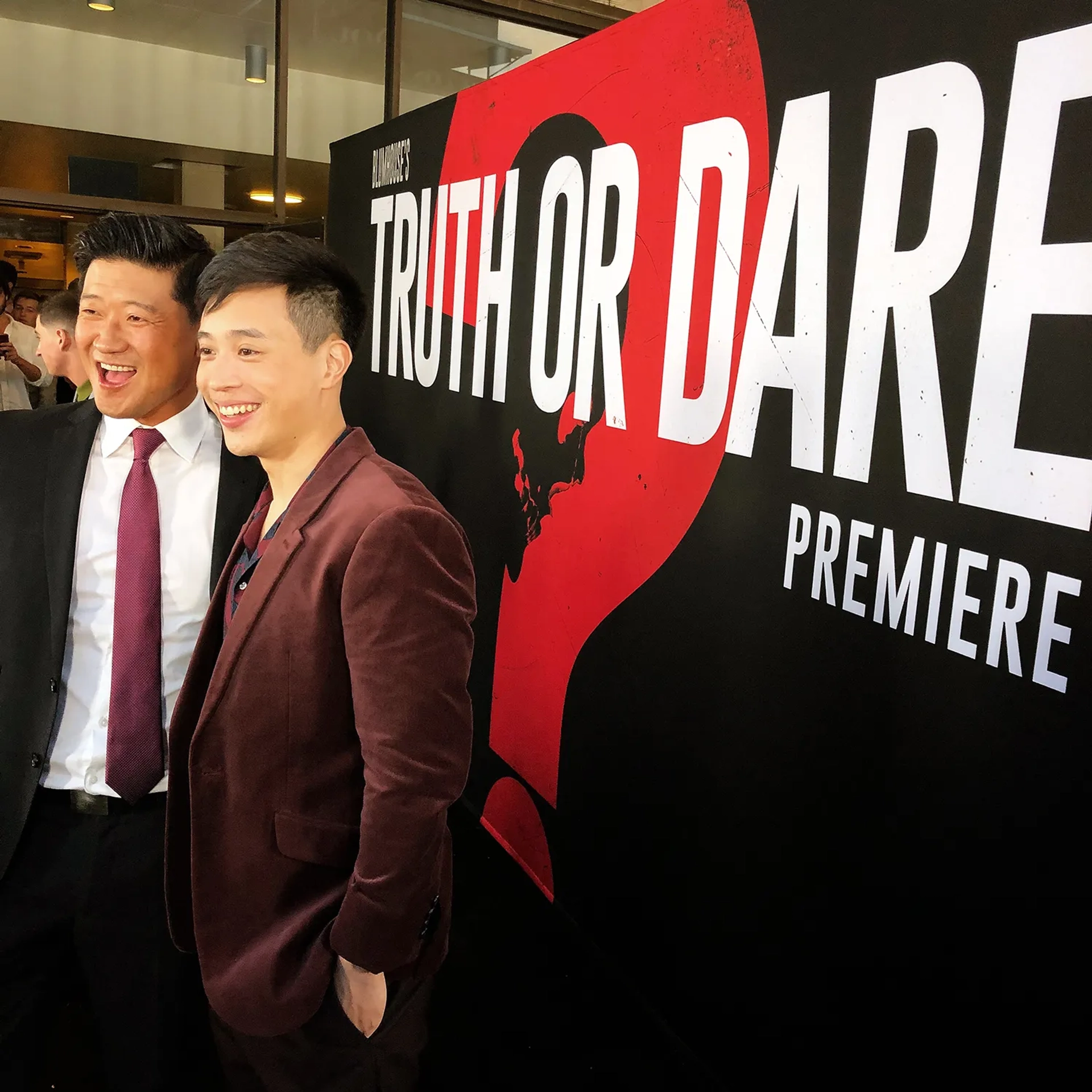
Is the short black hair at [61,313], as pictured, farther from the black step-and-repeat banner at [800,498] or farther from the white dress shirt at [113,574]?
the white dress shirt at [113,574]

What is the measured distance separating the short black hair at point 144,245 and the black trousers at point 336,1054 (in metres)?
1.15

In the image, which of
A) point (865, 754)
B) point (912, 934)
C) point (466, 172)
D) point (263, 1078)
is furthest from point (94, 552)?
point (466, 172)

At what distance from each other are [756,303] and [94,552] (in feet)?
4.47

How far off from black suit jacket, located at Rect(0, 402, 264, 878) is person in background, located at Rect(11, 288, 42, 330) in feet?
11.8

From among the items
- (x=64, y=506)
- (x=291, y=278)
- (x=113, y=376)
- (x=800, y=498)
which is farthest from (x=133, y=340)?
(x=800, y=498)

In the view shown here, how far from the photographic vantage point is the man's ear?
1479 mm

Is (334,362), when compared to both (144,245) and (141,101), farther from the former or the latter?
(141,101)

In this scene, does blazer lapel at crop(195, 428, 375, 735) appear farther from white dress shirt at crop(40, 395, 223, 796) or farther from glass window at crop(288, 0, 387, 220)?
glass window at crop(288, 0, 387, 220)

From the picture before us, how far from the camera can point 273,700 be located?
1.30 m

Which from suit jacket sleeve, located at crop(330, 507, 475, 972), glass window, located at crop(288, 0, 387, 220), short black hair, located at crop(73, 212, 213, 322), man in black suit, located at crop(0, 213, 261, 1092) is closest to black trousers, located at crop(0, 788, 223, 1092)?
man in black suit, located at crop(0, 213, 261, 1092)

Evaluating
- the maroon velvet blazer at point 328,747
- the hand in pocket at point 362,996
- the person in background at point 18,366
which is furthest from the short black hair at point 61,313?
the hand in pocket at point 362,996

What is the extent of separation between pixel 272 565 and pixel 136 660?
472 mm

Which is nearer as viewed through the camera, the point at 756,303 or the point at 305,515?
the point at 305,515

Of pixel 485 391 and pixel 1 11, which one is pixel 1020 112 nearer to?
pixel 485 391
